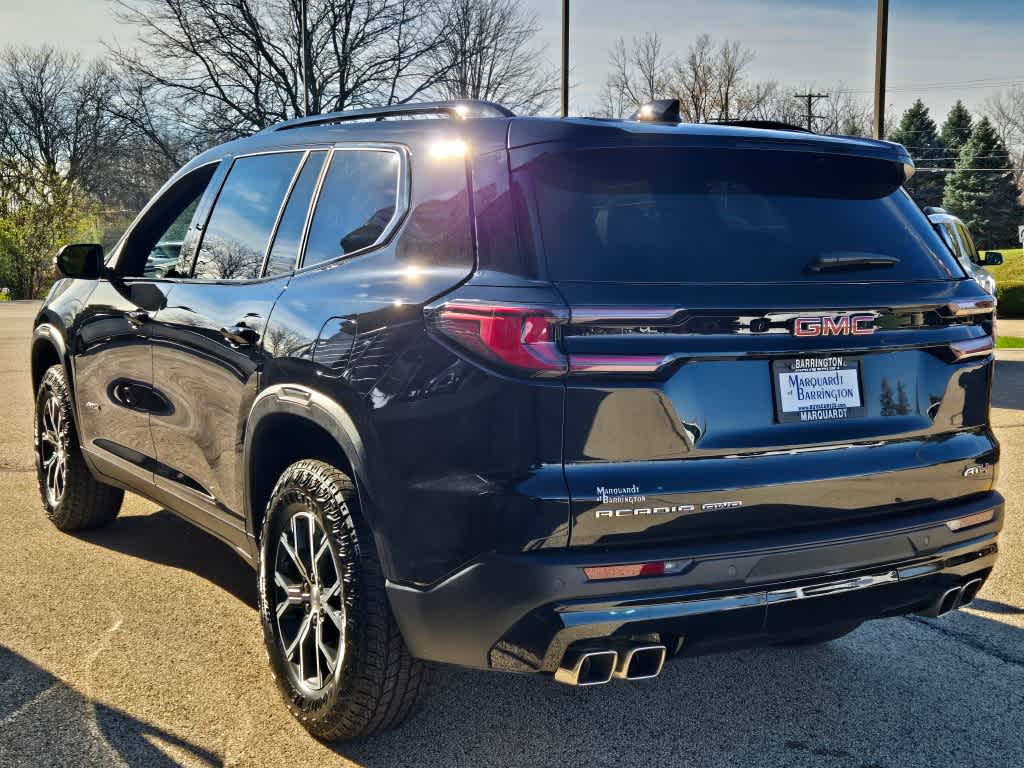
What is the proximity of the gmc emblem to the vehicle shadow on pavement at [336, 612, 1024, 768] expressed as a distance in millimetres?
1257

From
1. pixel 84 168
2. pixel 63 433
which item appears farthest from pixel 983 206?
pixel 63 433

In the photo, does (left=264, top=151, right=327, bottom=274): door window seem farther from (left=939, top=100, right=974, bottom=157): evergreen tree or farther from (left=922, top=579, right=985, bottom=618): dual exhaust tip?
(left=939, top=100, right=974, bottom=157): evergreen tree

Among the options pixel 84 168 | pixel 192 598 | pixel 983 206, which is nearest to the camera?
pixel 192 598

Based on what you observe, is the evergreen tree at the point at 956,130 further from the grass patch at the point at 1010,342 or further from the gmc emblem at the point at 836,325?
the gmc emblem at the point at 836,325

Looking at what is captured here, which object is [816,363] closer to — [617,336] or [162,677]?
[617,336]

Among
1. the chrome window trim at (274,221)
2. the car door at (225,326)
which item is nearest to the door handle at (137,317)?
the car door at (225,326)

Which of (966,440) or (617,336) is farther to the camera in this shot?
(966,440)

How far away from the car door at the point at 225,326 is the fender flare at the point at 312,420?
78 mm

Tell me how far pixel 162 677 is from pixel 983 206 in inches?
2959

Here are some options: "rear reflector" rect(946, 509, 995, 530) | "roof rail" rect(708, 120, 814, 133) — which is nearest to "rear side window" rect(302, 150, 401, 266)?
"roof rail" rect(708, 120, 814, 133)

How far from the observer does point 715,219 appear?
3.02 metres

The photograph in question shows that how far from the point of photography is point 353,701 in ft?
10.6

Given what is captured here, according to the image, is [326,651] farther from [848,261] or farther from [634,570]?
[848,261]

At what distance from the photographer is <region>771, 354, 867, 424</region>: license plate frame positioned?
2.94m
